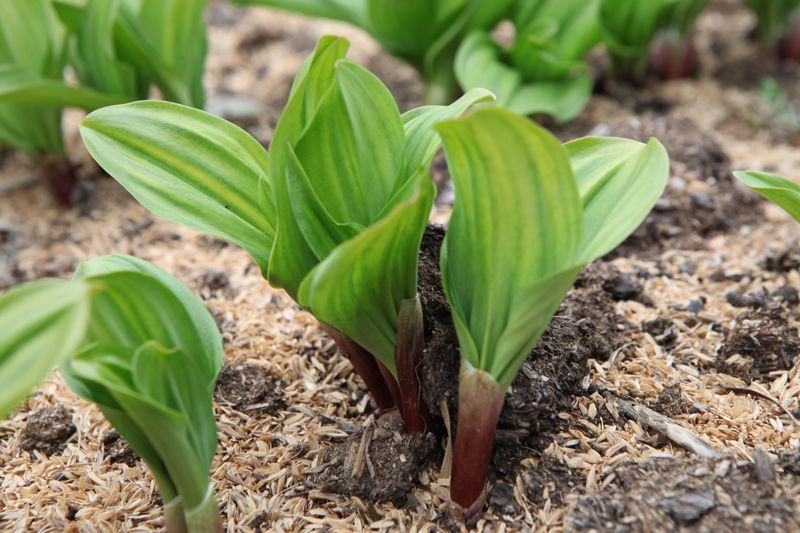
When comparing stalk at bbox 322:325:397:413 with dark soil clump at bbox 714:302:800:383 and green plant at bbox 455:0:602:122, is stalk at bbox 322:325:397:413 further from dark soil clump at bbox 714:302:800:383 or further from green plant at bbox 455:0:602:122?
green plant at bbox 455:0:602:122

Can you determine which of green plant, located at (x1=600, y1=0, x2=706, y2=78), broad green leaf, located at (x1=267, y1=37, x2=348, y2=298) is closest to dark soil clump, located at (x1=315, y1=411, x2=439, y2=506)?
broad green leaf, located at (x1=267, y1=37, x2=348, y2=298)

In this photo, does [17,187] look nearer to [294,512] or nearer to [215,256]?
[215,256]

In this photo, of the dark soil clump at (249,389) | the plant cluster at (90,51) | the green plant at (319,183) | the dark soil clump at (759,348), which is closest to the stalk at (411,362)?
the green plant at (319,183)

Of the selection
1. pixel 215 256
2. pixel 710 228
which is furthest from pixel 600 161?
pixel 215 256

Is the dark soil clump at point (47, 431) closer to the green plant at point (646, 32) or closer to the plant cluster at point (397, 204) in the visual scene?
the plant cluster at point (397, 204)

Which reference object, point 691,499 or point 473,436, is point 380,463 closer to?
point 473,436

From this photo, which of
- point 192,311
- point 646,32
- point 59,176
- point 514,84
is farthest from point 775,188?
point 59,176
